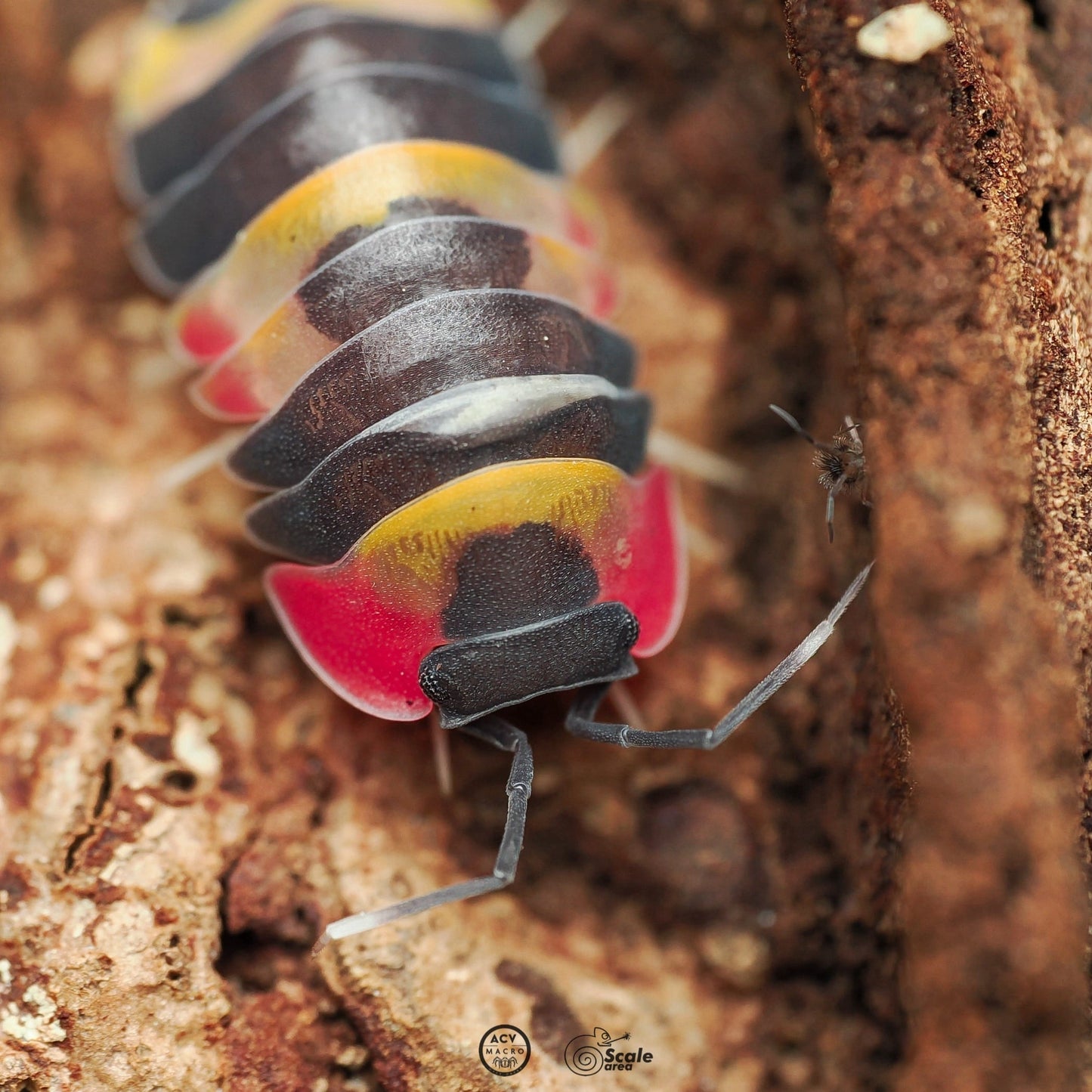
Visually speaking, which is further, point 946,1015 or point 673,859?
point 673,859

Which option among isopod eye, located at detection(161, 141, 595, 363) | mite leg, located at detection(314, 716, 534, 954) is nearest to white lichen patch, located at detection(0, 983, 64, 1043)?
mite leg, located at detection(314, 716, 534, 954)

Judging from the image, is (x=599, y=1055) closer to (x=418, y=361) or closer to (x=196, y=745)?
(x=196, y=745)

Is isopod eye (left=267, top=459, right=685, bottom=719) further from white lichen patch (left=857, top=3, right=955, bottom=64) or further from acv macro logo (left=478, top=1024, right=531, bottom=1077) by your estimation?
white lichen patch (left=857, top=3, right=955, bottom=64)

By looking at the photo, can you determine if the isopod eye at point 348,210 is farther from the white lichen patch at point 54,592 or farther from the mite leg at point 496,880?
the mite leg at point 496,880

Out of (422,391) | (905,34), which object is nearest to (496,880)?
(422,391)

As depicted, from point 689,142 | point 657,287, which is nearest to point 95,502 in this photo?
point 657,287

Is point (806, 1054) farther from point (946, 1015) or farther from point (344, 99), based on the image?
point (344, 99)
